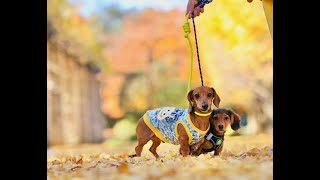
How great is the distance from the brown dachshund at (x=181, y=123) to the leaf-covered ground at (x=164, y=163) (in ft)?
0.14

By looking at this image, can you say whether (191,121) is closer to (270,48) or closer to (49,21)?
(270,48)

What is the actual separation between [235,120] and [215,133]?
0.10m

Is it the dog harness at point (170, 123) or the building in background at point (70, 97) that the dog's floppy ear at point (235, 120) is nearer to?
the dog harness at point (170, 123)

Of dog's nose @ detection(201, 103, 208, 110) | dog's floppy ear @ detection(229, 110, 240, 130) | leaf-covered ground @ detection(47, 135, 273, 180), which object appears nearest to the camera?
leaf-covered ground @ detection(47, 135, 273, 180)

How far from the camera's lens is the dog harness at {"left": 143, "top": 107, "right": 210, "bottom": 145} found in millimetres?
2102

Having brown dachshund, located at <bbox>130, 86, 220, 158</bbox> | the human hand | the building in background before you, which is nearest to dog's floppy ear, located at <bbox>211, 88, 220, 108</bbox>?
brown dachshund, located at <bbox>130, 86, 220, 158</bbox>

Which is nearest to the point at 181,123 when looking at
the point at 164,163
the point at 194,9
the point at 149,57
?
the point at 164,163

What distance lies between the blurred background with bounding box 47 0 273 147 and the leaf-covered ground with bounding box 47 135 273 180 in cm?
4

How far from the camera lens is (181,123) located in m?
2.11

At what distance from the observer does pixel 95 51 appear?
2.22m

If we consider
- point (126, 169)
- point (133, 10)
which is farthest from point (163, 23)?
point (126, 169)

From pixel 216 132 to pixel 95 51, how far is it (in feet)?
1.74

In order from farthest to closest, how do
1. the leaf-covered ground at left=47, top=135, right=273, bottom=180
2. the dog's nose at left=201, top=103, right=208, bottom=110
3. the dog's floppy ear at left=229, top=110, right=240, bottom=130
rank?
1. the dog's floppy ear at left=229, top=110, right=240, bottom=130
2. the dog's nose at left=201, top=103, right=208, bottom=110
3. the leaf-covered ground at left=47, top=135, right=273, bottom=180

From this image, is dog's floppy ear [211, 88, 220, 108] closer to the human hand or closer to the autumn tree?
the autumn tree
